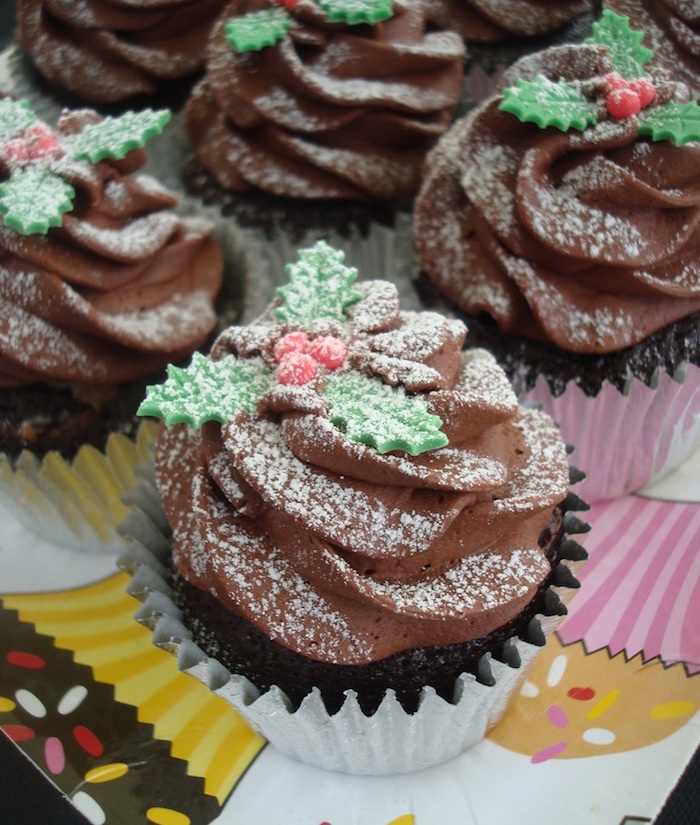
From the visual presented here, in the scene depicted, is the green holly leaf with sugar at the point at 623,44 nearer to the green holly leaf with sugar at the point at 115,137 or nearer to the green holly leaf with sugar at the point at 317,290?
the green holly leaf with sugar at the point at 317,290

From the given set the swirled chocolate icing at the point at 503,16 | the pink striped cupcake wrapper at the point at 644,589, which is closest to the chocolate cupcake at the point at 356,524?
the pink striped cupcake wrapper at the point at 644,589

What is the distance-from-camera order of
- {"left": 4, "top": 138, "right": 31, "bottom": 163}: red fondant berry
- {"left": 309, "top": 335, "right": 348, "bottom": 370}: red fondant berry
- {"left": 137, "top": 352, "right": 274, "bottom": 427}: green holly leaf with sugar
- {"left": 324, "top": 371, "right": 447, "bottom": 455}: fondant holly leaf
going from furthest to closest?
{"left": 4, "top": 138, "right": 31, "bottom": 163}: red fondant berry → {"left": 309, "top": 335, "right": 348, "bottom": 370}: red fondant berry → {"left": 137, "top": 352, "right": 274, "bottom": 427}: green holly leaf with sugar → {"left": 324, "top": 371, "right": 447, "bottom": 455}: fondant holly leaf

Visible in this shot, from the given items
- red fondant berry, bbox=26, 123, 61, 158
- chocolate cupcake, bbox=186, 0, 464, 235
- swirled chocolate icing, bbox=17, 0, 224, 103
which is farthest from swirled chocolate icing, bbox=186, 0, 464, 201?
red fondant berry, bbox=26, 123, 61, 158

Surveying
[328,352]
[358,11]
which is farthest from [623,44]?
[328,352]

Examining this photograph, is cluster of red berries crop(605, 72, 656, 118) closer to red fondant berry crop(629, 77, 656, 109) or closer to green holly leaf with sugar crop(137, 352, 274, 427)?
red fondant berry crop(629, 77, 656, 109)

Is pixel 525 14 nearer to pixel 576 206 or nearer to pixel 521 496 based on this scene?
pixel 576 206

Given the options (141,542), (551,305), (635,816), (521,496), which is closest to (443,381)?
(521,496)
